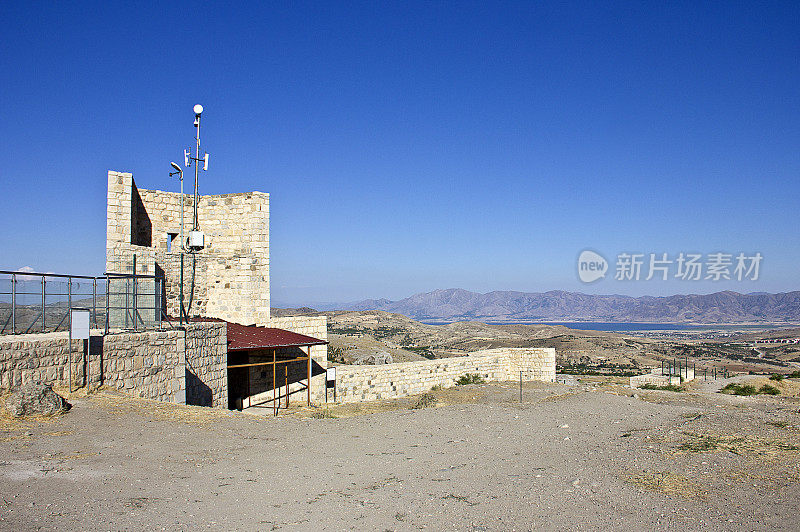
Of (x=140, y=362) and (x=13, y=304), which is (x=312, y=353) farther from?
(x=13, y=304)

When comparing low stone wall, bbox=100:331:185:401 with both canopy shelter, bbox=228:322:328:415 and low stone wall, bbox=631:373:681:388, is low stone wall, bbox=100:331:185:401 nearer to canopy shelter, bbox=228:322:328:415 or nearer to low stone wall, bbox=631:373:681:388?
canopy shelter, bbox=228:322:328:415

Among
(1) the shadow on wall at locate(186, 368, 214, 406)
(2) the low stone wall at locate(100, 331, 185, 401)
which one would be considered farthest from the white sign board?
(1) the shadow on wall at locate(186, 368, 214, 406)

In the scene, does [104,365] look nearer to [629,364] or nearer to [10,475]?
[10,475]

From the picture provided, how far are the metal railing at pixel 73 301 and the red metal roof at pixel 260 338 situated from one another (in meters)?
2.91

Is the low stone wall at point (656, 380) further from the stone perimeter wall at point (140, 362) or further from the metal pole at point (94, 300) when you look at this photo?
the metal pole at point (94, 300)

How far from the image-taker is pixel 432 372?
22547 mm

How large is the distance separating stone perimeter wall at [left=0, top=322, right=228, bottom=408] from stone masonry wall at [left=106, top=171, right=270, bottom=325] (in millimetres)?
5243

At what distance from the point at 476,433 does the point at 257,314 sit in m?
10.7

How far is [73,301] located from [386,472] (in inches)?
304

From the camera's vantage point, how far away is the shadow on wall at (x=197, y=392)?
12.4 meters

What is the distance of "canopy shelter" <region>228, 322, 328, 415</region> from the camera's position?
16859mm

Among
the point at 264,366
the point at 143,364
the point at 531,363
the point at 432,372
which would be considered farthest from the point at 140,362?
the point at 531,363

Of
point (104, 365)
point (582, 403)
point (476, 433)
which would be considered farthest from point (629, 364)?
point (104, 365)

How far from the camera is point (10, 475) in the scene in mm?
6043
